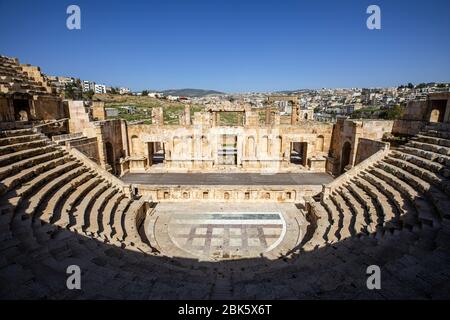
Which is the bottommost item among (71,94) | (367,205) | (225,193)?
(225,193)

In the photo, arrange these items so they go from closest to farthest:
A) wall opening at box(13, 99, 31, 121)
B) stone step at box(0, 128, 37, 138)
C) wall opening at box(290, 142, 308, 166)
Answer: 1. stone step at box(0, 128, 37, 138)
2. wall opening at box(13, 99, 31, 121)
3. wall opening at box(290, 142, 308, 166)

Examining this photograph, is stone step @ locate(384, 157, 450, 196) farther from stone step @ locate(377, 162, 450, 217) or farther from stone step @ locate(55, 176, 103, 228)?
stone step @ locate(55, 176, 103, 228)

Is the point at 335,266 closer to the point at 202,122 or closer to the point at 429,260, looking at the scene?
the point at 429,260

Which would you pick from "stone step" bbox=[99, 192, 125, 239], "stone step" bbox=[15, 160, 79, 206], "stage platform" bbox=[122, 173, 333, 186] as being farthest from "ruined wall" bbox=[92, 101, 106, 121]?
"stone step" bbox=[99, 192, 125, 239]

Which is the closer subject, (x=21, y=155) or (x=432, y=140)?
(x=21, y=155)

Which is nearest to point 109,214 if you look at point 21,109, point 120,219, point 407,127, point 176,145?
point 120,219

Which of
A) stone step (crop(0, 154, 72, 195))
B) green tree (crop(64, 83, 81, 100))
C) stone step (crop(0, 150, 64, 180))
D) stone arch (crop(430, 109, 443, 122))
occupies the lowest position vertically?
stone step (crop(0, 154, 72, 195))

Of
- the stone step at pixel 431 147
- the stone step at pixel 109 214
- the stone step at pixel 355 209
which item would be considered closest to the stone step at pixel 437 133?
the stone step at pixel 431 147

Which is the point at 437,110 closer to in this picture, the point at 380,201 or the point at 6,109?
the point at 380,201

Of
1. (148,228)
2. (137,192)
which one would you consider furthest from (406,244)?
(137,192)

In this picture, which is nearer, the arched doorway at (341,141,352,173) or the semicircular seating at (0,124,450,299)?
the semicircular seating at (0,124,450,299)

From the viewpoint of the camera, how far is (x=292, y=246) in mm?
11508

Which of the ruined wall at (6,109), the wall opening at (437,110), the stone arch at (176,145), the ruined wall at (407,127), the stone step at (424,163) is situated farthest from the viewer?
the stone arch at (176,145)

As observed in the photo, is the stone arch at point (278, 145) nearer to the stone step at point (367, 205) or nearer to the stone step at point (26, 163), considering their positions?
the stone step at point (367, 205)
